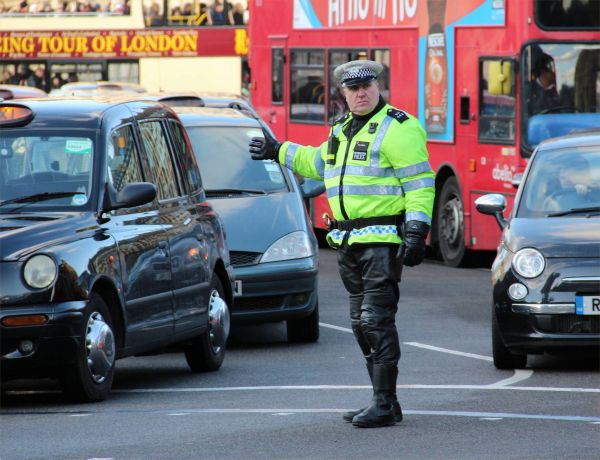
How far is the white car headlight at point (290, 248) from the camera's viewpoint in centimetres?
1290

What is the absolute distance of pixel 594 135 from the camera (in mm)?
12148

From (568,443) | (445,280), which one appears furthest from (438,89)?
(568,443)

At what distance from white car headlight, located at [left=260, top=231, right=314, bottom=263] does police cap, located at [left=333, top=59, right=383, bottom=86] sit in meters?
4.38

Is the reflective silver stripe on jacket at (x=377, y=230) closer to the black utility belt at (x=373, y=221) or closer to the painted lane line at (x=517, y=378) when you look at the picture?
the black utility belt at (x=373, y=221)

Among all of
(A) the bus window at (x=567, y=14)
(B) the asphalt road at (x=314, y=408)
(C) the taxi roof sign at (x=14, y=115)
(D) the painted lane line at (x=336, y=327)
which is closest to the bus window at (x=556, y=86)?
(A) the bus window at (x=567, y=14)

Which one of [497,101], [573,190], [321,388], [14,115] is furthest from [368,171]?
[497,101]

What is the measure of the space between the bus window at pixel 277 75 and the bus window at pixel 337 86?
1.80 m

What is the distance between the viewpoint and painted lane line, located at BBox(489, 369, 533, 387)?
33.5 ft

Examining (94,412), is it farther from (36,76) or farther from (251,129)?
(36,76)

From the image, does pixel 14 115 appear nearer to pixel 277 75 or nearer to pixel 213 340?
pixel 213 340

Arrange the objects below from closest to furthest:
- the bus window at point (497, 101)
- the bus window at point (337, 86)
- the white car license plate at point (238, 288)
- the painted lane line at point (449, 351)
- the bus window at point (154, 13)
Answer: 1. the painted lane line at point (449, 351)
2. the white car license plate at point (238, 288)
3. the bus window at point (497, 101)
4. the bus window at point (337, 86)
5. the bus window at point (154, 13)

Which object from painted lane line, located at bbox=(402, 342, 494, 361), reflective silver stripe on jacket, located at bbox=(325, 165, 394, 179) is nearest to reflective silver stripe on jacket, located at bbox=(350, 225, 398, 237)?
reflective silver stripe on jacket, located at bbox=(325, 165, 394, 179)

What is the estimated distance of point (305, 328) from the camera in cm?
1313

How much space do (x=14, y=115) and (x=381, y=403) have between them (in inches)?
126
